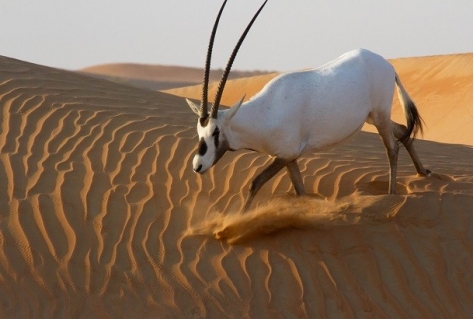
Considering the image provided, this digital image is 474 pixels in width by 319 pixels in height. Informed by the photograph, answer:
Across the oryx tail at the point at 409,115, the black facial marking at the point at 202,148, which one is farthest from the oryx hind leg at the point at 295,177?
the oryx tail at the point at 409,115

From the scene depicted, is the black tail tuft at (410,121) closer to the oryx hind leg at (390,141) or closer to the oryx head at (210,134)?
the oryx hind leg at (390,141)

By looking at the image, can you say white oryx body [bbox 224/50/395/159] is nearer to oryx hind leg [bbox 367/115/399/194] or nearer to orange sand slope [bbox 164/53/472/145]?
oryx hind leg [bbox 367/115/399/194]

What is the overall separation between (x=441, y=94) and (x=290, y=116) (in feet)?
78.9

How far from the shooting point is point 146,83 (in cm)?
7406

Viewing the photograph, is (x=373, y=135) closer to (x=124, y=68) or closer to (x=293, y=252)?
(x=293, y=252)

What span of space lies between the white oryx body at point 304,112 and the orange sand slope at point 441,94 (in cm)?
1823

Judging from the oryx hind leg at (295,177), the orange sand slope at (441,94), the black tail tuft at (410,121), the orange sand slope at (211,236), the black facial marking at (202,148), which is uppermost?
the black facial marking at (202,148)

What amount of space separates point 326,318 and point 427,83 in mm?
Result: 26646

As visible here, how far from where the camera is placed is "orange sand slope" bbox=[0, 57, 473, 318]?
6.62 meters

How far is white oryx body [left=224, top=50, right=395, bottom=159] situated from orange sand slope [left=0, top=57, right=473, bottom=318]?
60 cm

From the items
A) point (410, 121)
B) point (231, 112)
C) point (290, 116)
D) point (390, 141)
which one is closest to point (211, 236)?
point (231, 112)

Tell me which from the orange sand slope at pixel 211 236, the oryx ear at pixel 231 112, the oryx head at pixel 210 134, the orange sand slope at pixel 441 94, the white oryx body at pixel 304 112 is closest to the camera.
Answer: the orange sand slope at pixel 211 236

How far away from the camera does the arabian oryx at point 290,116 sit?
701 centimetres

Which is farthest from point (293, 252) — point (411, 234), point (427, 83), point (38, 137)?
point (427, 83)
